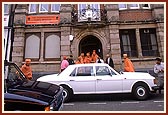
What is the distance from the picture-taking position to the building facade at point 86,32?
52.7 ft

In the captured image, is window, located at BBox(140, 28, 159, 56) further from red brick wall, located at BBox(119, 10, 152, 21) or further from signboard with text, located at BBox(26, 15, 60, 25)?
signboard with text, located at BBox(26, 15, 60, 25)

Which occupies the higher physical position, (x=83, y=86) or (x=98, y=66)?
(x=98, y=66)

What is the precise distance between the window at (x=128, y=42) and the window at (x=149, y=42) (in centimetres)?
70

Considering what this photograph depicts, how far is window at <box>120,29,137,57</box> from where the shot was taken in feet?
54.0

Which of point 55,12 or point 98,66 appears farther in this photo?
point 55,12

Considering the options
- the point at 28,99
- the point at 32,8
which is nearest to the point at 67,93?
the point at 28,99

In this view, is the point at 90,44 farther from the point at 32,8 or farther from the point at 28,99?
the point at 28,99

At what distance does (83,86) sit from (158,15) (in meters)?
11.1

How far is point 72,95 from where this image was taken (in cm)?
831

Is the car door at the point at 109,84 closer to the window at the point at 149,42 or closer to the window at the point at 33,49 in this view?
the window at the point at 149,42

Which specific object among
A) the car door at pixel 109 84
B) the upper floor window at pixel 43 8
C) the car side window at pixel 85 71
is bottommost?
the car door at pixel 109 84

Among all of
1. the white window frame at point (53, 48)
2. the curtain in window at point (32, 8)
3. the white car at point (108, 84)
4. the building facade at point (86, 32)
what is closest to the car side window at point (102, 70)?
the white car at point (108, 84)

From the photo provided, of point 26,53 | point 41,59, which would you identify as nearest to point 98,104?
point 41,59

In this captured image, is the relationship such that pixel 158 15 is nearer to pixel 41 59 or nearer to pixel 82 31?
pixel 82 31
